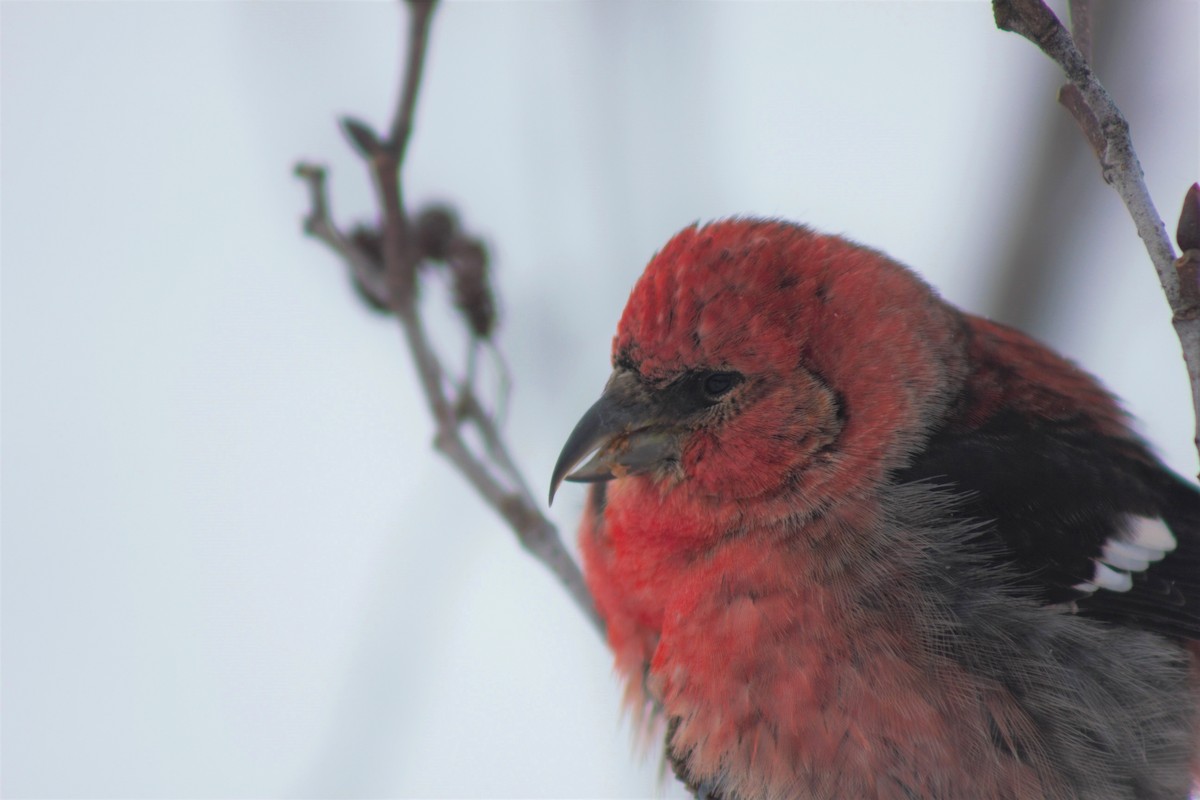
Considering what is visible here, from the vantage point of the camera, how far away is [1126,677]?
2.95 m

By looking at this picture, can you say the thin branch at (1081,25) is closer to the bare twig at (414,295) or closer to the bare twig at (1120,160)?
the bare twig at (1120,160)

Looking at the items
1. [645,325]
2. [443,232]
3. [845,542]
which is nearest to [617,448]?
[645,325]

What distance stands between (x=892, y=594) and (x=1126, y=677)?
66 centimetres

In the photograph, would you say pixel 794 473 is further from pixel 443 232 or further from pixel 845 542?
pixel 443 232

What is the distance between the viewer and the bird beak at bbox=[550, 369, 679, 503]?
3.01 metres

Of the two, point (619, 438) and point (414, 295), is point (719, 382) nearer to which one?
point (619, 438)

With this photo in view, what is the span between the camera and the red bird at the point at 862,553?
275 cm

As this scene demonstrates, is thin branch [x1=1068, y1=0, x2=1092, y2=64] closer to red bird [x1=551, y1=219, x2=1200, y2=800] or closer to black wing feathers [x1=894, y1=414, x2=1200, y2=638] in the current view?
red bird [x1=551, y1=219, x2=1200, y2=800]

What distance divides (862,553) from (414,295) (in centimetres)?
126

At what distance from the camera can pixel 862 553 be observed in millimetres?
2895

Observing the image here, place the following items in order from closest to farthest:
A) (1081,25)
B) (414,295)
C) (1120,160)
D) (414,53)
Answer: (1120,160) → (1081,25) → (414,53) → (414,295)

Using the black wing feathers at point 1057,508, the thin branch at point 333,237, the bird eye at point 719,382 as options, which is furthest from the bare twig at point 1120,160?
the thin branch at point 333,237

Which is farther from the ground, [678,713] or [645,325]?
[645,325]

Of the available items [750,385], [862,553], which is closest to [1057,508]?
[862,553]
